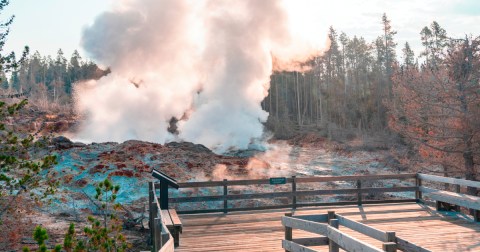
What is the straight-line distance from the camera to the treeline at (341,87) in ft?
187

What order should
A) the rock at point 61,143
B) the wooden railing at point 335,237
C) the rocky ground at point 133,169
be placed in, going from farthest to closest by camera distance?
the rock at point 61,143 < the rocky ground at point 133,169 < the wooden railing at point 335,237

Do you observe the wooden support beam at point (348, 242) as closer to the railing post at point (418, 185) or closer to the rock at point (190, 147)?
the railing post at point (418, 185)

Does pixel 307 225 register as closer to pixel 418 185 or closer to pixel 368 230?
pixel 368 230

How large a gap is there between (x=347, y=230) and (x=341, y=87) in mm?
60852

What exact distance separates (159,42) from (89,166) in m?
18.3

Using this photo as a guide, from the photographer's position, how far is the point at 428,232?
9.31 metres

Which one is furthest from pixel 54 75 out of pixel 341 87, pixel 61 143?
pixel 61 143

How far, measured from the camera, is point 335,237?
554 centimetres

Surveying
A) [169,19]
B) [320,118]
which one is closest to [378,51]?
[320,118]

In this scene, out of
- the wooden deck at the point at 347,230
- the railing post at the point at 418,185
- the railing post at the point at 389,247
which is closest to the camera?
the railing post at the point at 389,247

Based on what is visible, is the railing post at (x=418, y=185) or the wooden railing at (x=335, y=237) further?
the railing post at (x=418, y=185)

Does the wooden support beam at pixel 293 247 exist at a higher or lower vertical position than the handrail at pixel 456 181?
lower

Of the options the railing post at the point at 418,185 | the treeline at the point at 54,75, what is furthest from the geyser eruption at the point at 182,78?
the treeline at the point at 54,75

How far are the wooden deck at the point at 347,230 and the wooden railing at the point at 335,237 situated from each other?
1264 millimetres
